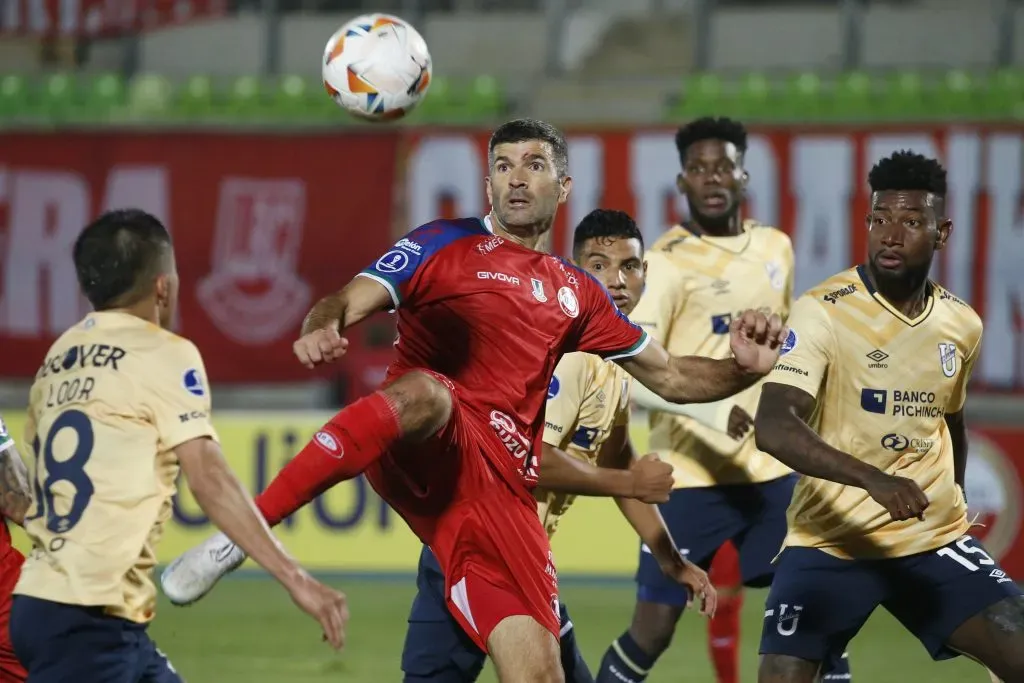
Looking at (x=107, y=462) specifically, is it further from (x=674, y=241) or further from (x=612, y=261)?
(x=674, y=241)

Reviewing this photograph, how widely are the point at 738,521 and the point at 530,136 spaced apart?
242 cm

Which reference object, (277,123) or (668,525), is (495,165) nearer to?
(668,525)

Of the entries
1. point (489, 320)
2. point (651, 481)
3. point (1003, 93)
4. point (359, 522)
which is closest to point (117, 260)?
point (489, 320)

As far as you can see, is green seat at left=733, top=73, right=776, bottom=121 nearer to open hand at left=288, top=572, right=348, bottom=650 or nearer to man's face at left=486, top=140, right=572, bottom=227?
man's face at left=486, top=140, right=572, bottom=227

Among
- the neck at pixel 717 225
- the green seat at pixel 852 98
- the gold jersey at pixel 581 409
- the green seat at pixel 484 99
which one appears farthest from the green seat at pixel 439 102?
the gold jersey at pixel 581 409

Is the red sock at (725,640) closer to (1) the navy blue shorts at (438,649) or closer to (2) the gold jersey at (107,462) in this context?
(1) the navy blue shorts at (438,649)

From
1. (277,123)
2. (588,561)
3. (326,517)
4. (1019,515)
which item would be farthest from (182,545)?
(1019,515)

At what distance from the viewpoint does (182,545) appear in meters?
10.8

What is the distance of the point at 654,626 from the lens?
6246 mm

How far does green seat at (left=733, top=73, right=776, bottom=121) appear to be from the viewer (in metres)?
14.6

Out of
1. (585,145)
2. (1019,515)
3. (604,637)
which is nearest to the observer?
(604,637)

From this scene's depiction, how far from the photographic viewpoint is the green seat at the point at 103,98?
590 inches

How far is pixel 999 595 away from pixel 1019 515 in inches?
236

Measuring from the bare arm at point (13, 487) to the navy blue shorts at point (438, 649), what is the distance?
4.14ft
